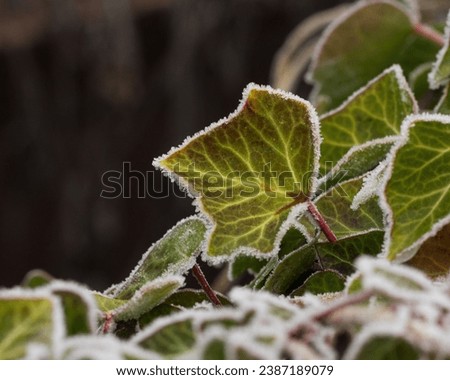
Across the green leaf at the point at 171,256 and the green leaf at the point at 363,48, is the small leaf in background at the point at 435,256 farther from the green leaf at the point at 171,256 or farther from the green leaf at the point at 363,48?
the green leaf at the point at 363,48

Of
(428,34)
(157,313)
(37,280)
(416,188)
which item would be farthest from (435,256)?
(428,34)

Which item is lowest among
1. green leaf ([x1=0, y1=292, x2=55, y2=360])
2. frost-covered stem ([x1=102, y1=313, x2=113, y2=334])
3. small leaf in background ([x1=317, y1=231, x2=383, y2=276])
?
small leaf in background ([x1=317, y1=231, x2=383, y2=276])

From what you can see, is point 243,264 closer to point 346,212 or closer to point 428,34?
point 346,212

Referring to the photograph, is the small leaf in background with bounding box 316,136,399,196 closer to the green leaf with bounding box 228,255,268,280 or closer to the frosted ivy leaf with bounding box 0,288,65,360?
the green leaf with bounding box 228,255,268,280

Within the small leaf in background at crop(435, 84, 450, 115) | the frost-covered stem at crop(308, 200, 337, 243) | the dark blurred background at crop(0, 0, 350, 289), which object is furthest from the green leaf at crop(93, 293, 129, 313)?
the dark blurred background at crop(0, 0, 350, 289)

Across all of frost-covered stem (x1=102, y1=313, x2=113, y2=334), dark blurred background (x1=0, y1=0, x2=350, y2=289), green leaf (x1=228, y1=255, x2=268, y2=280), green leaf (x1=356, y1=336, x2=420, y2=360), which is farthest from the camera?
Result: dark blurred background (x1=0, y1=0, x2=350, y2=289)

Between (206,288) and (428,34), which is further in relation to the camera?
(428,34)
